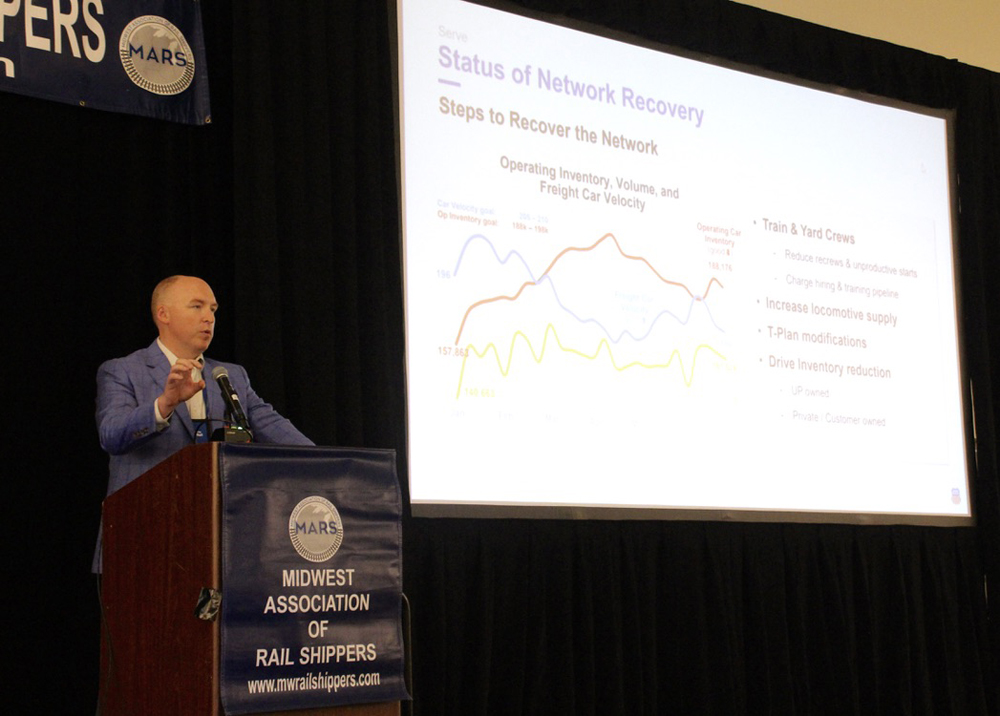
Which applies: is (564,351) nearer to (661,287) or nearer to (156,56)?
(661,287)

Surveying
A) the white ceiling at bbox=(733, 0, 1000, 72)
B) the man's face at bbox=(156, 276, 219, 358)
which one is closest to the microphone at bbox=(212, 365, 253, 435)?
the man's face at bbox=(156, 276, 219, 358)

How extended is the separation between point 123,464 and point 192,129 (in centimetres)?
126

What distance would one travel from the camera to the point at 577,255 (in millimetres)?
4051

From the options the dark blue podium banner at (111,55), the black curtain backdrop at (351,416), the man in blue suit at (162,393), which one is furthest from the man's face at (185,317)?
the dark blue podium banner at (111,55)

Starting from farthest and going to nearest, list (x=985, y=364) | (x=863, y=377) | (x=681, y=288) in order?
(x=985, y=364) < (x=863, y=377) < (x=681, y=288)

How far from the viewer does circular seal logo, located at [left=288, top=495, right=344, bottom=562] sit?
1.88m

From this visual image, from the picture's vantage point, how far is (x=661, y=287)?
166 inches

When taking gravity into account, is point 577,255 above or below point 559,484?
above

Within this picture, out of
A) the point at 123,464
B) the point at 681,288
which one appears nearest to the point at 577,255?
the point at 681,288

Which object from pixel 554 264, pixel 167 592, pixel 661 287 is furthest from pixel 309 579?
pixel 661 287

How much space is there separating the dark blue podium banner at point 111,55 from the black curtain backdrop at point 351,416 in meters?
0.09

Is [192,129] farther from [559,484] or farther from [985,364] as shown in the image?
[985,364]

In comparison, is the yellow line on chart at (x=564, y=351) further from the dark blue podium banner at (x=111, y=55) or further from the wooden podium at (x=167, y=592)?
the wooden podium at (x=167, y=592)

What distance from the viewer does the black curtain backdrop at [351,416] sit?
3225 mm
